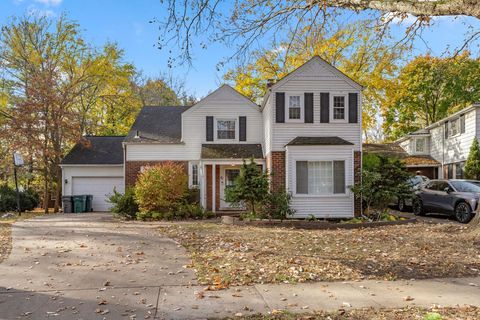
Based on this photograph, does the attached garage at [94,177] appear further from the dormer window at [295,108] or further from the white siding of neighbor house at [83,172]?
the dormer window at [295,108]

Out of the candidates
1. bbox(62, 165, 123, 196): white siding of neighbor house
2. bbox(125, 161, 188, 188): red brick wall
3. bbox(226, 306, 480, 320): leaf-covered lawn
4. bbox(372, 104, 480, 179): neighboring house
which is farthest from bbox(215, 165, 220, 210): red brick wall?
bbox(226, 306, 480, 320): leaf-covered lawn

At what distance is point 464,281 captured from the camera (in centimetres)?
663

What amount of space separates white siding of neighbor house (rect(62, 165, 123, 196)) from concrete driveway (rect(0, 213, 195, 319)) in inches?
461

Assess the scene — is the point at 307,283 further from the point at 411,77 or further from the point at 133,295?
the point at 411,77

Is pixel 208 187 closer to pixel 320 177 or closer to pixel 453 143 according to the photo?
pixel 320 177

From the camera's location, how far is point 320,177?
16203 mm

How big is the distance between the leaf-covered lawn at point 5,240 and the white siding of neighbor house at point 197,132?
7128 millimetres

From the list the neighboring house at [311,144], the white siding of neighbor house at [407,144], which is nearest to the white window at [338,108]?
the neighboring house at [311,144]

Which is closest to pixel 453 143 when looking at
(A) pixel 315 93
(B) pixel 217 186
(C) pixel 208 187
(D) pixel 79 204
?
(A) pixel 315 93

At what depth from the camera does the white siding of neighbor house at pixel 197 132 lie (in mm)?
19891

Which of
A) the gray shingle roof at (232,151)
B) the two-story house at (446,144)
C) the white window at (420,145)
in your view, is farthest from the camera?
the white window at (420,145)

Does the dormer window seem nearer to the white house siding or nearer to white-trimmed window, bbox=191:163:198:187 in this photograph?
white-trimmed window, bbox=191:163:198:187

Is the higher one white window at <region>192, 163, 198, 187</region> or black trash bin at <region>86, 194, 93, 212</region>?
white window at <region>192, 163, 198, 187</region>

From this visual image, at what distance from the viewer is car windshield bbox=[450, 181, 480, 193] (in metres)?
15.7
